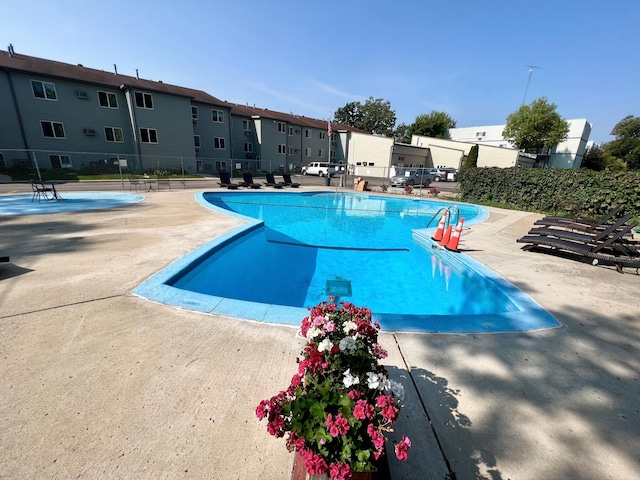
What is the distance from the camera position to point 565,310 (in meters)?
3.98

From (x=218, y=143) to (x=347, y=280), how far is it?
3049 cm

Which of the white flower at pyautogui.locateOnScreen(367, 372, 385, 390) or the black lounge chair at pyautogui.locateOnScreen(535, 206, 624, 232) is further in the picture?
the black lounge chair at pyautogui.locateOnScreen(535, 206, 624, 232)

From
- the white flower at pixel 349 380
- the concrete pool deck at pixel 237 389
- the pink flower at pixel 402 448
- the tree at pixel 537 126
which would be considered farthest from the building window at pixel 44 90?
the tree at pixel 537 126

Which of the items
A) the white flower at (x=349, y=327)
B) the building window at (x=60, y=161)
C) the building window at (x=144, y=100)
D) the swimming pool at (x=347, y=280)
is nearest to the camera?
the white flower at (x=349, y=327)

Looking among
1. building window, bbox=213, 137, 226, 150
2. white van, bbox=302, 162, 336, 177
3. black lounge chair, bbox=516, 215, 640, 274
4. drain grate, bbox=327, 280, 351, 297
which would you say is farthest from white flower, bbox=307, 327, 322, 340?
white van, bbox=302, 162, 336, 177

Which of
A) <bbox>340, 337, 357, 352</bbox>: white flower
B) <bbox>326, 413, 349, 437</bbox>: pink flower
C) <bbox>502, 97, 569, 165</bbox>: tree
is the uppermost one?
<bbox>502, 97, 569, 165</bbox>: tree

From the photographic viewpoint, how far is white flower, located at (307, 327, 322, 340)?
1653 millimetres

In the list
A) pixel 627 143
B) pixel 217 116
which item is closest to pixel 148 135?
pixel 217 116

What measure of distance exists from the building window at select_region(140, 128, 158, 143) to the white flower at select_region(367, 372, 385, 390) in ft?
101

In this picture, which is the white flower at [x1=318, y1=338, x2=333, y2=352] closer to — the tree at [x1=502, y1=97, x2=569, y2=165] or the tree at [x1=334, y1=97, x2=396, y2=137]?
the tree at [x1=502, y1=97, x2=569, y2=165]

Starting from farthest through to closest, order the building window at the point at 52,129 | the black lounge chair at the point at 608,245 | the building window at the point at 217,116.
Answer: the building window at the point at 217,116, the building window at the point at 52,129, the black lounge chair at the point at 608,245

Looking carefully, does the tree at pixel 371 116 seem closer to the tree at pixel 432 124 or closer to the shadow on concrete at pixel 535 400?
the tree at pixel 432 124

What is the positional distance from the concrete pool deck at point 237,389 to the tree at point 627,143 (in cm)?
6905

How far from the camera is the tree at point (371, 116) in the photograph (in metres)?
63.3
